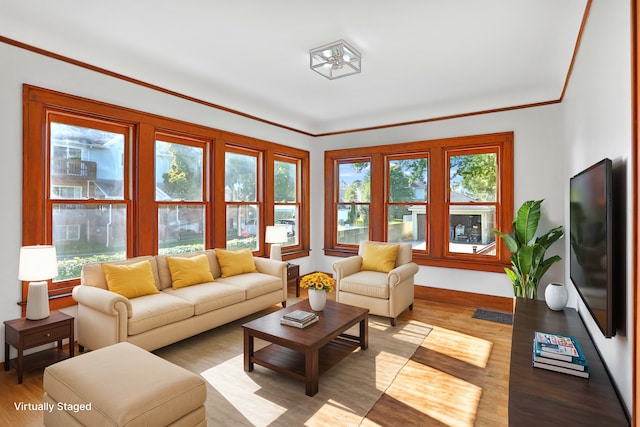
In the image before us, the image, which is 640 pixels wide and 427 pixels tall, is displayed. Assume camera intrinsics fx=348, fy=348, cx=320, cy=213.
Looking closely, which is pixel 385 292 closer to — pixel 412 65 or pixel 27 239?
pixel 412 65

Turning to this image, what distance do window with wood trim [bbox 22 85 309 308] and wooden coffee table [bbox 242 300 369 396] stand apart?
6.47 ft

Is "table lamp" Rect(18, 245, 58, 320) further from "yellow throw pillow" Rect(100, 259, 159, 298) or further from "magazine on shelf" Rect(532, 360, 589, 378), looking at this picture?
"magazine on shelf" Rect(532, 360, 589, 378)

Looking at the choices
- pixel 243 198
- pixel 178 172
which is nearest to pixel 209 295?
pixel 178 172

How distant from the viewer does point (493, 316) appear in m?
4.62

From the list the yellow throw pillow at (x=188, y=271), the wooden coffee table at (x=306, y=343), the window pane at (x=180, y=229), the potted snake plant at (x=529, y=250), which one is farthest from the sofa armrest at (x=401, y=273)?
the window pane at (x=180, y=229)

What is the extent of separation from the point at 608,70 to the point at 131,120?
14.0 feet

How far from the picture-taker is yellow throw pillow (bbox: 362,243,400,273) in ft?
15.8

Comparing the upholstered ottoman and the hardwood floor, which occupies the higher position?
the upholstered ottoman

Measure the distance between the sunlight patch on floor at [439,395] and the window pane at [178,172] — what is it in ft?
11.3

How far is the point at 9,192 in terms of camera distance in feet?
10.0

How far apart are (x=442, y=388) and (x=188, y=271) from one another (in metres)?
2.89

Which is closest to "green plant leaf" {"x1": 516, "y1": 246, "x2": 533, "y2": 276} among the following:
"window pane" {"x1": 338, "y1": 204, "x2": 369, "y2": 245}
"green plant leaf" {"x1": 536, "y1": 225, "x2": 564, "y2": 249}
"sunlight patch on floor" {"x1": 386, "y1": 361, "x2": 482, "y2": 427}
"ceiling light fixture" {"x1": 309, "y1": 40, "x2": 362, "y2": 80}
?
"green plant leaf" {"x1": 536, "y1": 225, "x2": 564, "y2": 249}

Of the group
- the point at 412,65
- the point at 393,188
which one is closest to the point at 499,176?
the point at 393,188

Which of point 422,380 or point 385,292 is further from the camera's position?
point 385,292
